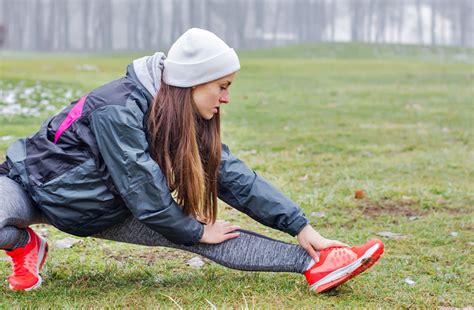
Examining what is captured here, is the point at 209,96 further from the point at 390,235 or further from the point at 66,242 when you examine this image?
the point at 390,235

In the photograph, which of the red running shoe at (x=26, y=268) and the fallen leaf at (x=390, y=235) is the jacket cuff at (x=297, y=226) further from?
the fallen leaf at (x=390, y=235)

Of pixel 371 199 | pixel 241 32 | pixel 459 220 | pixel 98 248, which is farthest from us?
pixel 241 32

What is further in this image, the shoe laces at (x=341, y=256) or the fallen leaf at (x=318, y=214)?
the fallen leaf at (x=318, y=214)

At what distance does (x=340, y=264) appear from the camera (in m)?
2.99

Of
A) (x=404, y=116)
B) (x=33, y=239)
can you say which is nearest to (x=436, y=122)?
(x=404, y=116)

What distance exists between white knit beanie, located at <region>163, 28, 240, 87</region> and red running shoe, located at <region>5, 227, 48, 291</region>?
0.87 metres

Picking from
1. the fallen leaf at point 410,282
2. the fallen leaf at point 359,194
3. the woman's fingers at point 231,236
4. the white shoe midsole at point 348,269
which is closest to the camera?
the white shoe midsole at point 348,269

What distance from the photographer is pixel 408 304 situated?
2973 mm

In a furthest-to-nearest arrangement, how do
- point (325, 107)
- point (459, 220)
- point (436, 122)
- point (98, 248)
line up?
point (325, 107)
point (436, 122)
point (459, 220)
point (98, 248)

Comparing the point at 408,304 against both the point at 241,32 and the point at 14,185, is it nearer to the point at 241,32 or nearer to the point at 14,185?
the point at 14,185

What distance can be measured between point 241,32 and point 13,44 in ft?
43.6

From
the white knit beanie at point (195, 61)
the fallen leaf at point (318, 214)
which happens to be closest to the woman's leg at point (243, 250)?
the white knit beanie at point (195, 61)

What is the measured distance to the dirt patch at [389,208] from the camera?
468 centimetres

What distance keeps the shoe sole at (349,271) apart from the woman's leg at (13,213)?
115cm
